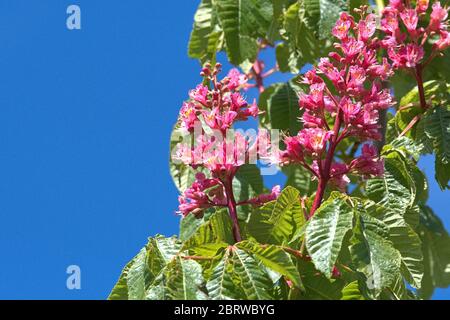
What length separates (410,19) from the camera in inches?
123

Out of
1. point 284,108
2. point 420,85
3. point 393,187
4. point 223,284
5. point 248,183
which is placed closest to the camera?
point 223,284

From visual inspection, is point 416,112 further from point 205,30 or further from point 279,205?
point 205,30

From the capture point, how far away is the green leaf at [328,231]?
232 cm

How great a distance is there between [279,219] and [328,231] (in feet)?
1.03

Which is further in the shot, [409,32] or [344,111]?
[409,32]

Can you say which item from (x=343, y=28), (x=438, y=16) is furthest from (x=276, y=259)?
(x=438, y=16)

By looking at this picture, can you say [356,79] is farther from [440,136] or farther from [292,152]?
[440,136]

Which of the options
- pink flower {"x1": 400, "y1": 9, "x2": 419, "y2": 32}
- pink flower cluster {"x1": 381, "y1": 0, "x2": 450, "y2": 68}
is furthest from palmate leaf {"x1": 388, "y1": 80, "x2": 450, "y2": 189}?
pink flower {"x1": 400, "y1": 9, "x2": 419, "y2": 32}

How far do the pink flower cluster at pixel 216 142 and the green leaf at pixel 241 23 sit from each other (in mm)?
730

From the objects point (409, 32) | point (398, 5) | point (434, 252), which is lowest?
point (434, 252)

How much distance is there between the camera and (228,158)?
8.63 ft

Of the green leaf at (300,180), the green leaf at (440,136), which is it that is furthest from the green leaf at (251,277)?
the green leaf at (300,180)

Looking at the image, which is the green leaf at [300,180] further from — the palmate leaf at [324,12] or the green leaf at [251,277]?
the green leaf at [251,277]

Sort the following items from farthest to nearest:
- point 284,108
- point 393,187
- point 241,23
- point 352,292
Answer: point 284,108 < point 241,23 < point 393,187 < point 352,292
